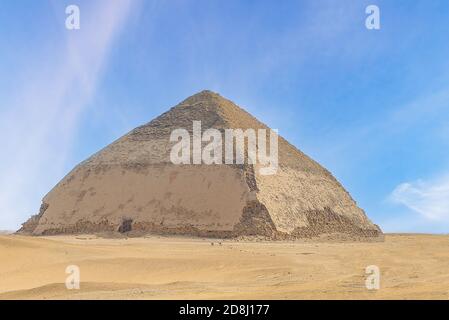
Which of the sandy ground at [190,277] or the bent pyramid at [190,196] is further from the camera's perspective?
the bent pyramid at [190,196]

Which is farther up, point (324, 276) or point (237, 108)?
point (237, 108)

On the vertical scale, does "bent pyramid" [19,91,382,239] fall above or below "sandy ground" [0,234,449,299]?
above

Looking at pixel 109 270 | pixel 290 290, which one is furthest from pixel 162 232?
pixel 290 290

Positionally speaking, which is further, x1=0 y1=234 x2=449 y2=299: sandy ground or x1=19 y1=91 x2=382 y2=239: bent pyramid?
x1=19 y1=91 x2=382 y2=239: bent pyramid

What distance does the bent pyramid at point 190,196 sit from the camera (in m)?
34.4

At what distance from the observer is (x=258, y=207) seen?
34219 mm

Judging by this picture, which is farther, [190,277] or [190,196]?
[190,196]

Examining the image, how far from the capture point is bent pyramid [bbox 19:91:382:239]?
34406mm

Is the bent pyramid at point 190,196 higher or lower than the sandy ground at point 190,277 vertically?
higher

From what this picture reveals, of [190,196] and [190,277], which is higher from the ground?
[190,196]

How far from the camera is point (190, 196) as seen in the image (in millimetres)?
36250
